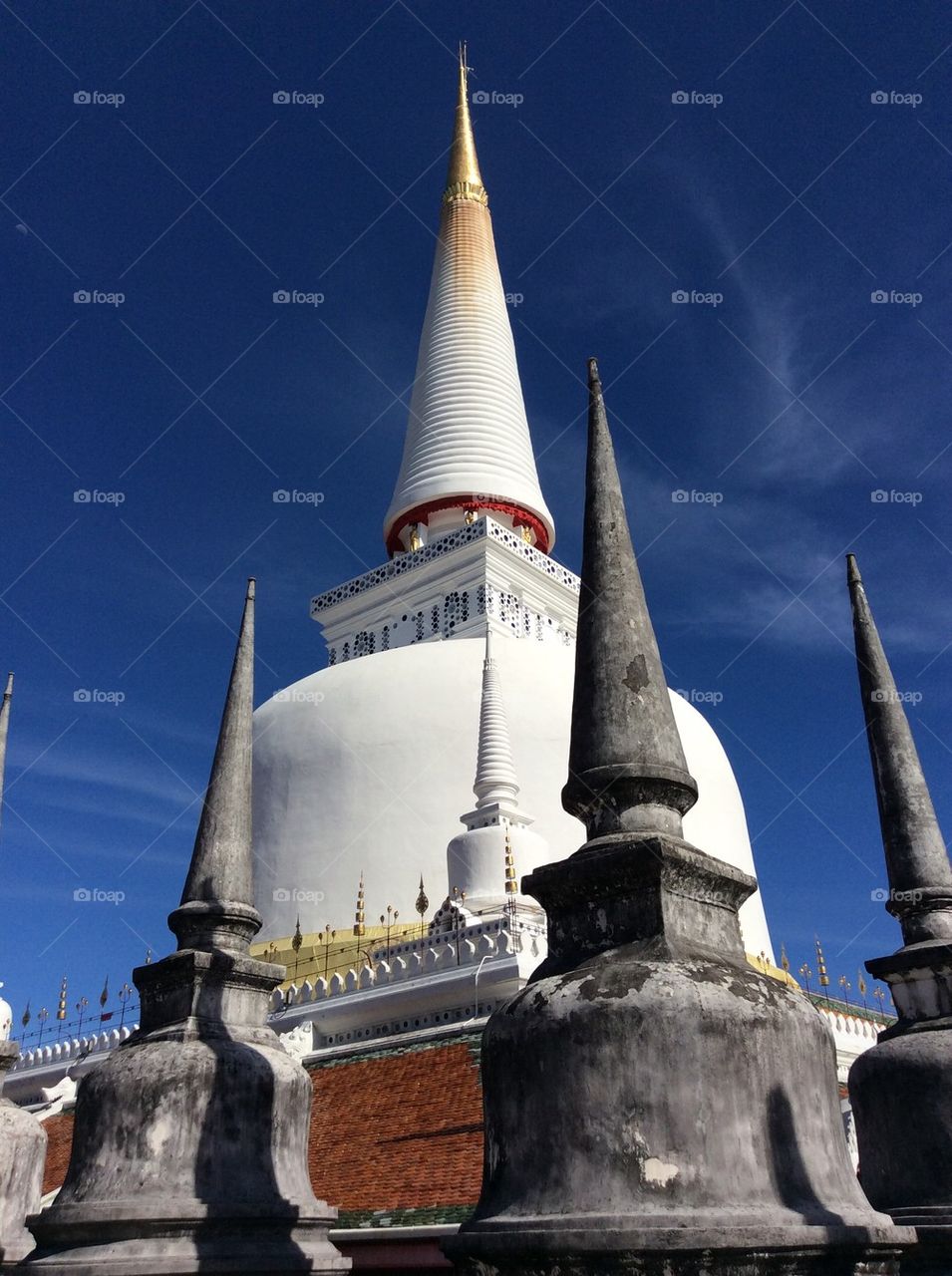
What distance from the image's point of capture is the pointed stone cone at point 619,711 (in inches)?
186

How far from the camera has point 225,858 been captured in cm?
752

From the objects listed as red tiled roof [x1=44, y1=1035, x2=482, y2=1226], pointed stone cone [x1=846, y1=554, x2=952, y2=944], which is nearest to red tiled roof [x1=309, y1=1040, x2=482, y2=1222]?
red tiled roof [x1=44, y1=1035, x2=482, y2=1226]

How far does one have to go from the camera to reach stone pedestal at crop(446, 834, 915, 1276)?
3568mm

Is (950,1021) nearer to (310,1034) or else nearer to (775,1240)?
(775,1240)

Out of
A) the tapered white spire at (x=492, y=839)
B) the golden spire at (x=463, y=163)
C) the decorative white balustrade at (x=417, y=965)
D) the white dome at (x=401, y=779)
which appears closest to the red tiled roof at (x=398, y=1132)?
the decorative white balustrade at (x=417, y=965)

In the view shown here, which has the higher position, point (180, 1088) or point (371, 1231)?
point (180, 1088)

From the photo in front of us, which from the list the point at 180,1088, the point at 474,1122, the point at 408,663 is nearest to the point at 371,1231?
the point at 474,1122

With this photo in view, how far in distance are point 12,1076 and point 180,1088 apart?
565 inches

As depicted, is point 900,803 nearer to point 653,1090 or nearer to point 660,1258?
point 653,1090

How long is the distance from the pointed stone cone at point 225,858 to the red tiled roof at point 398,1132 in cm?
261

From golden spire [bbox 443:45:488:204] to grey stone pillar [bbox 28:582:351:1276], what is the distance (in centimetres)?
3376

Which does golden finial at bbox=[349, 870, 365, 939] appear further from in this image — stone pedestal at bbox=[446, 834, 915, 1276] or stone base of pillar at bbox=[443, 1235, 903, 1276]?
stone base of pillar at bbox=[443, 1235, 903, 1276]

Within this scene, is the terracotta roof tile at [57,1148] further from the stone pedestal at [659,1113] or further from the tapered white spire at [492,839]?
the stone pedestal at [659,1113]

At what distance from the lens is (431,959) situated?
1345cm
